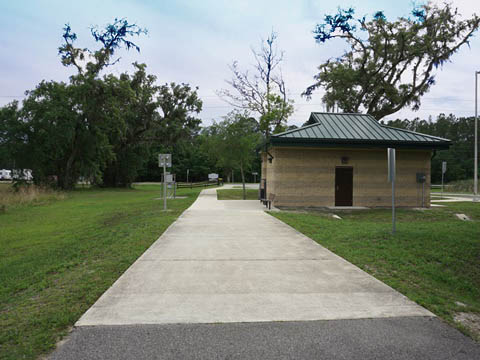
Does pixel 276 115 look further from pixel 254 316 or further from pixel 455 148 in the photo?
pixel 455 148

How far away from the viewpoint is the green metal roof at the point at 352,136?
1817 centimetres

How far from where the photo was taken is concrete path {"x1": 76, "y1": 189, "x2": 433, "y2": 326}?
427cm

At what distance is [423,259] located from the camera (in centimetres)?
716

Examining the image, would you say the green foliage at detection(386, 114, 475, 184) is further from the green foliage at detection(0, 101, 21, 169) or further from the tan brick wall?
the green foliage at detection(0, 101, 21, 169)

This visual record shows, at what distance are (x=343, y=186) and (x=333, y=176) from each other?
2.86 ft

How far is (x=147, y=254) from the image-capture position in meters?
7.45

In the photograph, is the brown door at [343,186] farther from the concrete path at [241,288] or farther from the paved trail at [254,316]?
the paved trail at [254,316]

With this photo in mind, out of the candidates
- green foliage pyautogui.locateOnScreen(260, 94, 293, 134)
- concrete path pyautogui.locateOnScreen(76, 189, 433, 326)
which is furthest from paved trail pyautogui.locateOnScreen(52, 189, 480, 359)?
green foliage pyautogui.locateOnScreen(260, 94, 293, 134)

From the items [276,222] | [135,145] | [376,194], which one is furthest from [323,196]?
[135,145]

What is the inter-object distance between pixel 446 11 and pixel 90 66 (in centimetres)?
3253

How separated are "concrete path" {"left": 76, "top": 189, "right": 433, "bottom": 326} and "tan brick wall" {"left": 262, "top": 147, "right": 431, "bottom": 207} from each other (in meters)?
10.2

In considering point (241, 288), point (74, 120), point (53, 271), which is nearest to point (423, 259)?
point (241, 288)

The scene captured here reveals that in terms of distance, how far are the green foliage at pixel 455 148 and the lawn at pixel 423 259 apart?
60.7 m

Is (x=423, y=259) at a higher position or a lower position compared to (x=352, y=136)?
lower
